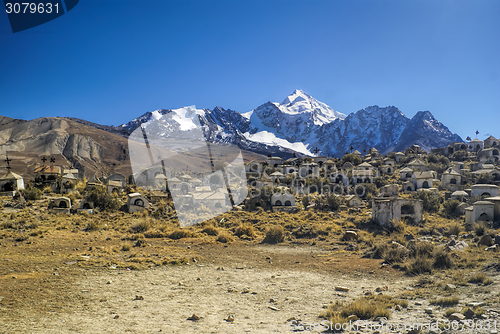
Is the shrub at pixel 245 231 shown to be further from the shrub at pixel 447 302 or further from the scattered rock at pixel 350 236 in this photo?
the shrub at pixel 447 302

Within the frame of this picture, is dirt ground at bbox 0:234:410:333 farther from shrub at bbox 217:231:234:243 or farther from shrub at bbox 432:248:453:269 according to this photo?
shrub at bbox 217:231:234:243

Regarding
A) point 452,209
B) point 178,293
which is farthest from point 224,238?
point 452,209

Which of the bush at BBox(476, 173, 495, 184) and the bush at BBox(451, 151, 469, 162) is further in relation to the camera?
the bush at BBox(451, 151, 469, 162)

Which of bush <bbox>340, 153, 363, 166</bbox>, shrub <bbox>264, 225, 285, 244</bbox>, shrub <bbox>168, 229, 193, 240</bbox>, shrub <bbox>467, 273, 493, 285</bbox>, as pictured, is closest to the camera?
shrub <bbox>467, 273, 493, 285</bbox>

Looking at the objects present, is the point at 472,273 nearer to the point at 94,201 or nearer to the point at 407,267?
the point at 407,267

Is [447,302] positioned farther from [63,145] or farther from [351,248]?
[63,145]

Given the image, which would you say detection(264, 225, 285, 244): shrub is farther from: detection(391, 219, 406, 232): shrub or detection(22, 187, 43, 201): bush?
detection(22, 187, 43, 201): bush

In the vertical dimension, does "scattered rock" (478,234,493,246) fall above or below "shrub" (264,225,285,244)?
above

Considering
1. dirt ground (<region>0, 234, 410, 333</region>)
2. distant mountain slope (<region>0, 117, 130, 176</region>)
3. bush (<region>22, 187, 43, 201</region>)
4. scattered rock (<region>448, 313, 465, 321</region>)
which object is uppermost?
distant mountain slope (<region>0, 117, 130, 176</region>)

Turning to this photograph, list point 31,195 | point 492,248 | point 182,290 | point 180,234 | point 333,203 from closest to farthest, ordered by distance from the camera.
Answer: point 182,290 → point 492,248 → point 180,234 → point 31,195 → point 333,203

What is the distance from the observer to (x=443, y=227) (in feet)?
69.4

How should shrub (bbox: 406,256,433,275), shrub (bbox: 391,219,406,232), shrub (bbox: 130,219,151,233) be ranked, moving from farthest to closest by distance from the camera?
1. shrub (bbox: 391,219,406,232)
2. shrub (bbox: 130,219,151,233)
3. shrub (bbox: 406,256,433,275)

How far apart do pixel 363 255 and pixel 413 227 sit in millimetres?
8892

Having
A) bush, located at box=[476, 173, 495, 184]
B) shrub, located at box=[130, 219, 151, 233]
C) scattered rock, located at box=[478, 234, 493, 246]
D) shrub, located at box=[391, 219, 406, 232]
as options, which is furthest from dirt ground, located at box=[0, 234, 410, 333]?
bush, located at box=[476, 173, 495, 184]
